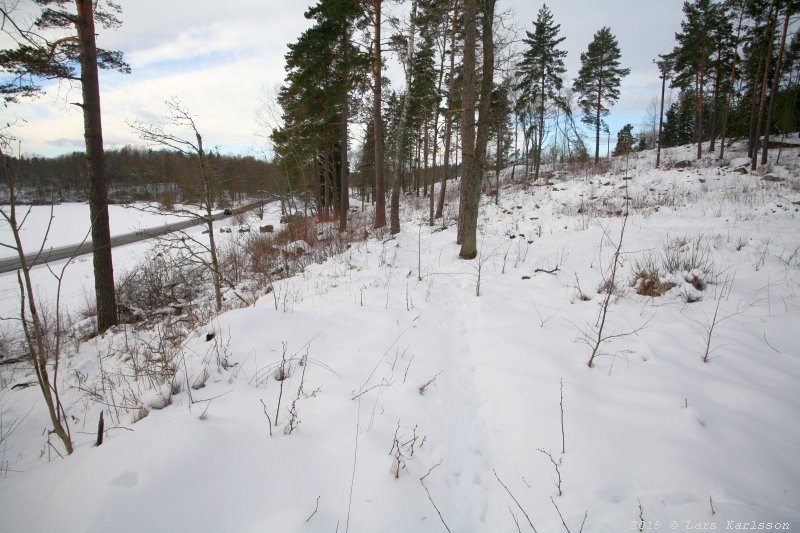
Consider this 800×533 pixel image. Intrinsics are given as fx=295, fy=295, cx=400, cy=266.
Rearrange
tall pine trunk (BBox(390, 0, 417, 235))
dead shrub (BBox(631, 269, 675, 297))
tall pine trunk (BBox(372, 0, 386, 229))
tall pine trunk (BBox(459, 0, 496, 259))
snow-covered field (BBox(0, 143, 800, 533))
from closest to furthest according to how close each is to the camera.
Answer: snow-covered field (BBox(0, 143, 800, 533))
dead shrub (BBox(631, 269, 675, 297))
tall pine trunk (BBox(459, 0, 496, 259))
tall pine trunk (BBox(390, 0, 417, 235))
tall pine trunk (BBox(372, 0, 386, 229))

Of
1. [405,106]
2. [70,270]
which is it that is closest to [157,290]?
[405,106]

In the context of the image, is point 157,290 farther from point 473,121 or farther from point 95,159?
point 473,121

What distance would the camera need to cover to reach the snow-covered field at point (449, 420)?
5.03 ft

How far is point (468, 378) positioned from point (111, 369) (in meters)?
4.69

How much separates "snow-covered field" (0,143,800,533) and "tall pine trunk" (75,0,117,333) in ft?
5.83

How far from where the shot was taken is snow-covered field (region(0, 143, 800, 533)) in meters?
1.53

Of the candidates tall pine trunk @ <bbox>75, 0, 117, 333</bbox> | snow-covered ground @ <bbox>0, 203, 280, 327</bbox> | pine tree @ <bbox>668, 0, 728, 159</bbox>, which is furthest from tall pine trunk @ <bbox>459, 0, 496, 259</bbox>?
pine tree @ <bbox>668, 0, 728, 159</bbox>

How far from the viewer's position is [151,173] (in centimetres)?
526

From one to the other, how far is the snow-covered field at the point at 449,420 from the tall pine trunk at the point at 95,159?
5.83ft

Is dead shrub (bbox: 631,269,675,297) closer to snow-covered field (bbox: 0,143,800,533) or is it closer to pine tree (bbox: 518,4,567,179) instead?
snow-covered field (bbox: 0,143,800,533)

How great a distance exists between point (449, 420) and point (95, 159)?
7982 mm

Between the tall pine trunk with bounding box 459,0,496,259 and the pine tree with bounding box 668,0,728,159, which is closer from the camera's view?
the tall pine trunk with bounding box 459,0,496,259

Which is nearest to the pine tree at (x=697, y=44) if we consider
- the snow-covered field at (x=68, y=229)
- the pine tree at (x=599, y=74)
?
the pine tree at (x=599, y=74)

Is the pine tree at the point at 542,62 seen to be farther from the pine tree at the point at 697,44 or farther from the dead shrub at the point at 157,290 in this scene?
the dead shrub at the point at 157,290
